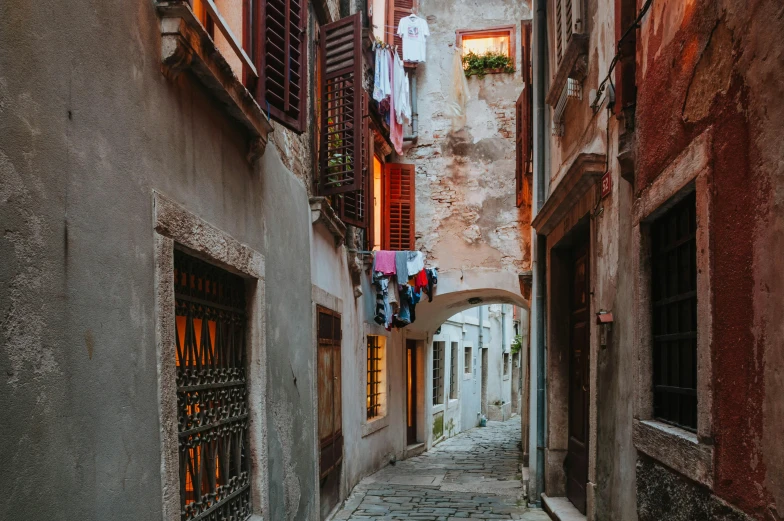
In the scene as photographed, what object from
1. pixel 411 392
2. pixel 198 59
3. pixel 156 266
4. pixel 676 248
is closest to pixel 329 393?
pixel 676 248

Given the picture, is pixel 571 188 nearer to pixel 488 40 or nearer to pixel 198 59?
pixel 198 59

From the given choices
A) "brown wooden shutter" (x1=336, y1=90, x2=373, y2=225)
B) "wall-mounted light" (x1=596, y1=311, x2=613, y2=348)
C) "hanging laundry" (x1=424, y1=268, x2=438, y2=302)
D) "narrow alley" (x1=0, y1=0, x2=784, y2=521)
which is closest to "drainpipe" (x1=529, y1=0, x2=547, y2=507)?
"narrow alley" (x1=0, y1=0, x2=784, y2=521)

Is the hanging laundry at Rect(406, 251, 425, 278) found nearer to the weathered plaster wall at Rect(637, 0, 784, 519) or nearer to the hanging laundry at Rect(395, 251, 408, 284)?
the hanging laundry at Rect(395, 251, 408, 284)

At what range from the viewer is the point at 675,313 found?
427 centimetres

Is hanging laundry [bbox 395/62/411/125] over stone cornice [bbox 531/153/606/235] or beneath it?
over

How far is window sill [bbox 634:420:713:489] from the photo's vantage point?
3438mm

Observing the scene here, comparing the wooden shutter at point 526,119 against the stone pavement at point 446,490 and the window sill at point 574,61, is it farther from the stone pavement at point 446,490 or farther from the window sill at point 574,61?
the stone pavement at point 446,490

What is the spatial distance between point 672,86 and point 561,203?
3.28 meters

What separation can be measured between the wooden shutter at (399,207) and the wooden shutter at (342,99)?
5036 mm

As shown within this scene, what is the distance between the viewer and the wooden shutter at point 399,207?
1341 centimetres

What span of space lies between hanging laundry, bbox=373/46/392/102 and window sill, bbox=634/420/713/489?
830 centimetres

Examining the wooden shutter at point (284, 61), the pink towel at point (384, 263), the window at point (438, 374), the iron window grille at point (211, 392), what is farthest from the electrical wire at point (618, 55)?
the window at point (438, 374)

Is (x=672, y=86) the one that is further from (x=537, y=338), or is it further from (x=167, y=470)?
(x=537, y=338)

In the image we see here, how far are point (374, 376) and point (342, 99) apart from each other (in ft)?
19.6
